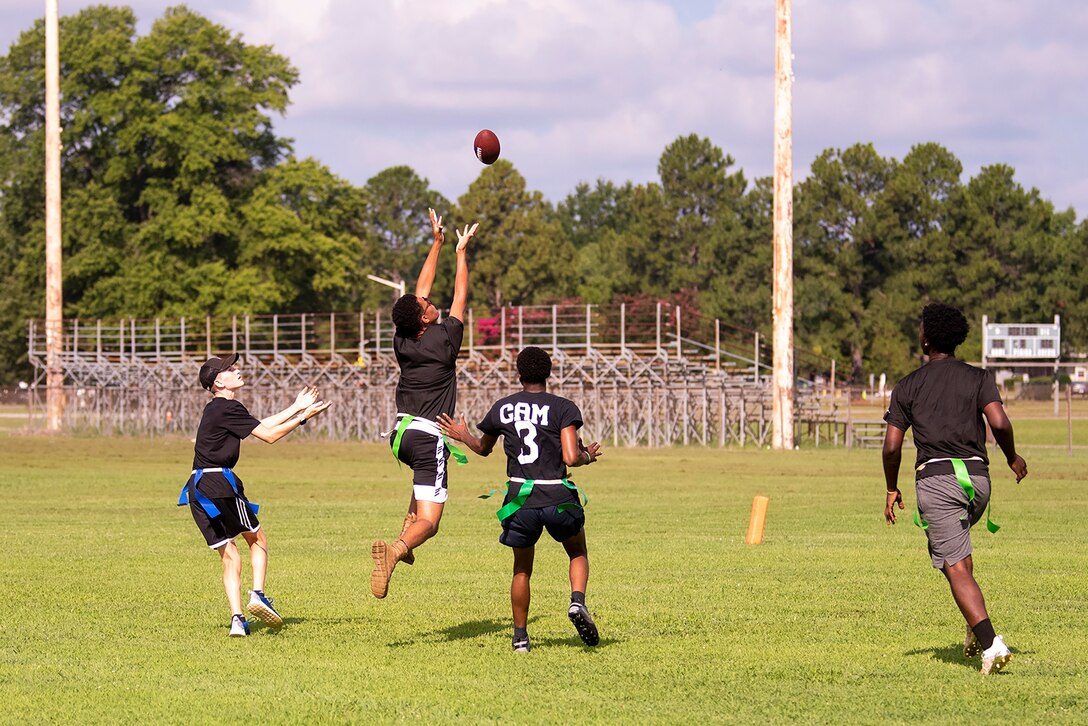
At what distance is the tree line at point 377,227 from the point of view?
7438 cm

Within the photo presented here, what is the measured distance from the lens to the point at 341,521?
72.9ft

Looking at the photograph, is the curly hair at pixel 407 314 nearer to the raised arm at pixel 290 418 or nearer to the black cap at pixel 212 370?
the raised arm at pixel 290 418

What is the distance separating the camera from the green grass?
8.91m

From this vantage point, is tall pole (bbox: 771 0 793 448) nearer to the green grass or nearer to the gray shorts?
the green grass

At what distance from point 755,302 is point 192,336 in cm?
4023

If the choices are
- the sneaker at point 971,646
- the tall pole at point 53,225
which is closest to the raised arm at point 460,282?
the sneaker at point 971,646

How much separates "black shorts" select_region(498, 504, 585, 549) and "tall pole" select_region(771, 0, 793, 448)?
39.3m

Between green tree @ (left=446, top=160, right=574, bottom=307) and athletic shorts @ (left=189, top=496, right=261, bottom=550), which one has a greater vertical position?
green tree @ (left=446, top=160, right=574, bottom=307)

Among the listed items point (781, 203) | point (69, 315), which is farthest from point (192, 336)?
point (781, 203)

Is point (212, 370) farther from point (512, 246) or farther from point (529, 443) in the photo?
point (512, 246)

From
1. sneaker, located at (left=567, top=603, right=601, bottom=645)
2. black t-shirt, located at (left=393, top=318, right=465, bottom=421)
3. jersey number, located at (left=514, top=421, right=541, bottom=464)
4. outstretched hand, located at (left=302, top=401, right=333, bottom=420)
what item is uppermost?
black t-shirt, located at (left=393, top=318, right=465, bottom=421)

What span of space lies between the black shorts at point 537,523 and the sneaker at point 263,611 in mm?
1886

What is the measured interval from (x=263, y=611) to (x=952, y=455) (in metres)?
4.81

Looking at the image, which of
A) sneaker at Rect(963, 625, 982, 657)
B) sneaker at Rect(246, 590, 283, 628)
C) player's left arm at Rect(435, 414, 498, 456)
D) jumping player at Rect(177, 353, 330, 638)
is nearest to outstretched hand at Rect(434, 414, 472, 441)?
player's left arm at Rect(435, 414, 498, 456)
